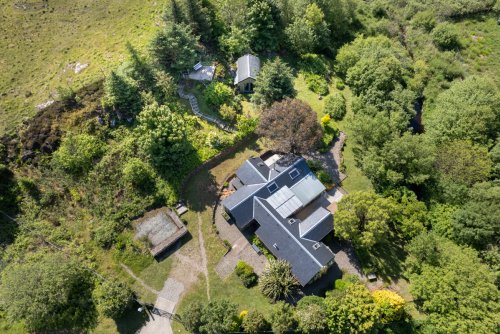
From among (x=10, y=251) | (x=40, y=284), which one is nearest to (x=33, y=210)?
(x=10, y=251)

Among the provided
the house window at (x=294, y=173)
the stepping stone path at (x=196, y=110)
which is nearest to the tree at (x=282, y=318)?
the house window at (x=294, y=173)

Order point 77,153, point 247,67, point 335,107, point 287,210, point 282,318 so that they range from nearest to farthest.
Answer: point 282,318, point 287,210, point 77,153, point 335,107, point 247,67

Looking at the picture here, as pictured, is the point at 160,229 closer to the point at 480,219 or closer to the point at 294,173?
the point at 294,173

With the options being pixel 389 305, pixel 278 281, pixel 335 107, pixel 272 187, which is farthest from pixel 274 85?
pixel 389 305

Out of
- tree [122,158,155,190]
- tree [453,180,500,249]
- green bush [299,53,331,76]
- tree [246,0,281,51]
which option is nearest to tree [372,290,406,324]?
tree [453,180,500,249]

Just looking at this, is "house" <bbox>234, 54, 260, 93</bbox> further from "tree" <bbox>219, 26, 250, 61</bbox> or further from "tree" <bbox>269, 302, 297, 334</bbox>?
"tree" <bbox>269, 302, 297, 334</bbox>

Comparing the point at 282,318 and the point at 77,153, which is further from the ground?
the point at 77,153

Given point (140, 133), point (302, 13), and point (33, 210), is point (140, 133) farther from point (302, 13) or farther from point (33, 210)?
point (302, 13)
